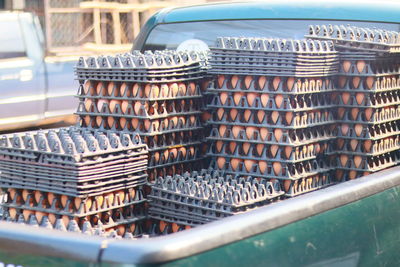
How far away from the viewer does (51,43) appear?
16.8 metres

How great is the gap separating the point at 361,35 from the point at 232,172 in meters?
1.01

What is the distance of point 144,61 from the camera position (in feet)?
12.2

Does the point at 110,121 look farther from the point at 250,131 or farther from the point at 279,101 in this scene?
the point at 279,101

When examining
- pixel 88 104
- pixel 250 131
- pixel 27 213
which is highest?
pixel 88 104

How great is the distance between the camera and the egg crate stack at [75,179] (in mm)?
3209

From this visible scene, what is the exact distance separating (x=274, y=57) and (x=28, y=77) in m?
8.13

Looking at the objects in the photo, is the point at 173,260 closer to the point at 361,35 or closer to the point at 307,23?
the point at 361,35

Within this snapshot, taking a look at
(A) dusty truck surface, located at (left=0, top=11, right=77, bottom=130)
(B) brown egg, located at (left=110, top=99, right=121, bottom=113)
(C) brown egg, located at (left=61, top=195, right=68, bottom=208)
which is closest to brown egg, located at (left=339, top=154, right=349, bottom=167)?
(B) brown egg, located at (left=110, top=99, right=121, bottom=113)

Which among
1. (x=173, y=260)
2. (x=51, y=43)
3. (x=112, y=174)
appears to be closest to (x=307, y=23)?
(x=112, y=174)

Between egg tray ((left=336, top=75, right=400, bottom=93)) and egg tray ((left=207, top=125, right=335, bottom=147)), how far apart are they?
0.74ft

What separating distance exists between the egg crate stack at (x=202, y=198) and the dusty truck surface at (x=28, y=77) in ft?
25.7

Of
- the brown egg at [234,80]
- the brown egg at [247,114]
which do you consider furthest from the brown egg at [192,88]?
the brown egg at [247,114]

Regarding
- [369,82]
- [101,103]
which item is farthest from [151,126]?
[369,82]

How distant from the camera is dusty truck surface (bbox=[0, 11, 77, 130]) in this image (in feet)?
36.1
